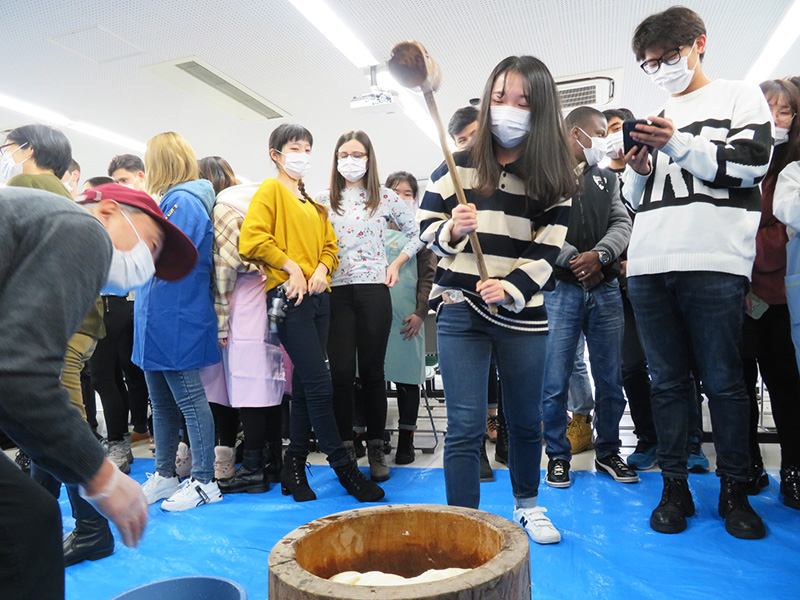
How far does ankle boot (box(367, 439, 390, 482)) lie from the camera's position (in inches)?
96.6

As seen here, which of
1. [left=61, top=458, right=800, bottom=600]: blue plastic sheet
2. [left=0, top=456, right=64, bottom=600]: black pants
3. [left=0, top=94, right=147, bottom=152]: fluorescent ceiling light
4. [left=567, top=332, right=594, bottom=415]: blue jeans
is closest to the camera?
[left=0, top=456, right=64, bottom=600]: black pants

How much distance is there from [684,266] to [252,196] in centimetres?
167

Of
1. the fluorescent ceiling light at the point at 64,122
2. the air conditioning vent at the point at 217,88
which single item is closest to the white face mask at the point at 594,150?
the air conditioning vent at the point at 217,88

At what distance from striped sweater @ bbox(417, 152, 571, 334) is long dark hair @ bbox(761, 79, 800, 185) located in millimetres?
898

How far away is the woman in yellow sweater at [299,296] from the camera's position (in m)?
2.16

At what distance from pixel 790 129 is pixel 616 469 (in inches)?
53.9

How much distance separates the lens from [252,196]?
241 cm

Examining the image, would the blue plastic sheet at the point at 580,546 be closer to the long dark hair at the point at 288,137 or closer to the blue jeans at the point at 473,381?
the blue jeans at the point at 473,381

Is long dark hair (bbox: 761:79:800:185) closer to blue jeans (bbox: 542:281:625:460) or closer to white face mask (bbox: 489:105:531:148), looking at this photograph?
blue jeans (bbox: 542:281:625:460)

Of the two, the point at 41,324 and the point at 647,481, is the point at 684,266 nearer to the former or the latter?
the point at 647,481

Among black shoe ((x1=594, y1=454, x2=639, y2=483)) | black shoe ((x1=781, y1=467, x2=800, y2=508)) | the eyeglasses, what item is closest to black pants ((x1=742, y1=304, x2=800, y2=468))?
black shoe ((x1=781, y1=467, x2=800, y2=508))

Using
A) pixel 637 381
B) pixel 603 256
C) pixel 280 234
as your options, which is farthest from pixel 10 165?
pixel 637 381

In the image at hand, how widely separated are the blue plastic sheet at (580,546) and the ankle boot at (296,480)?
0.04 metres

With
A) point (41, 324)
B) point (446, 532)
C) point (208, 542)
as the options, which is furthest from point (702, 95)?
point (208, 542)
